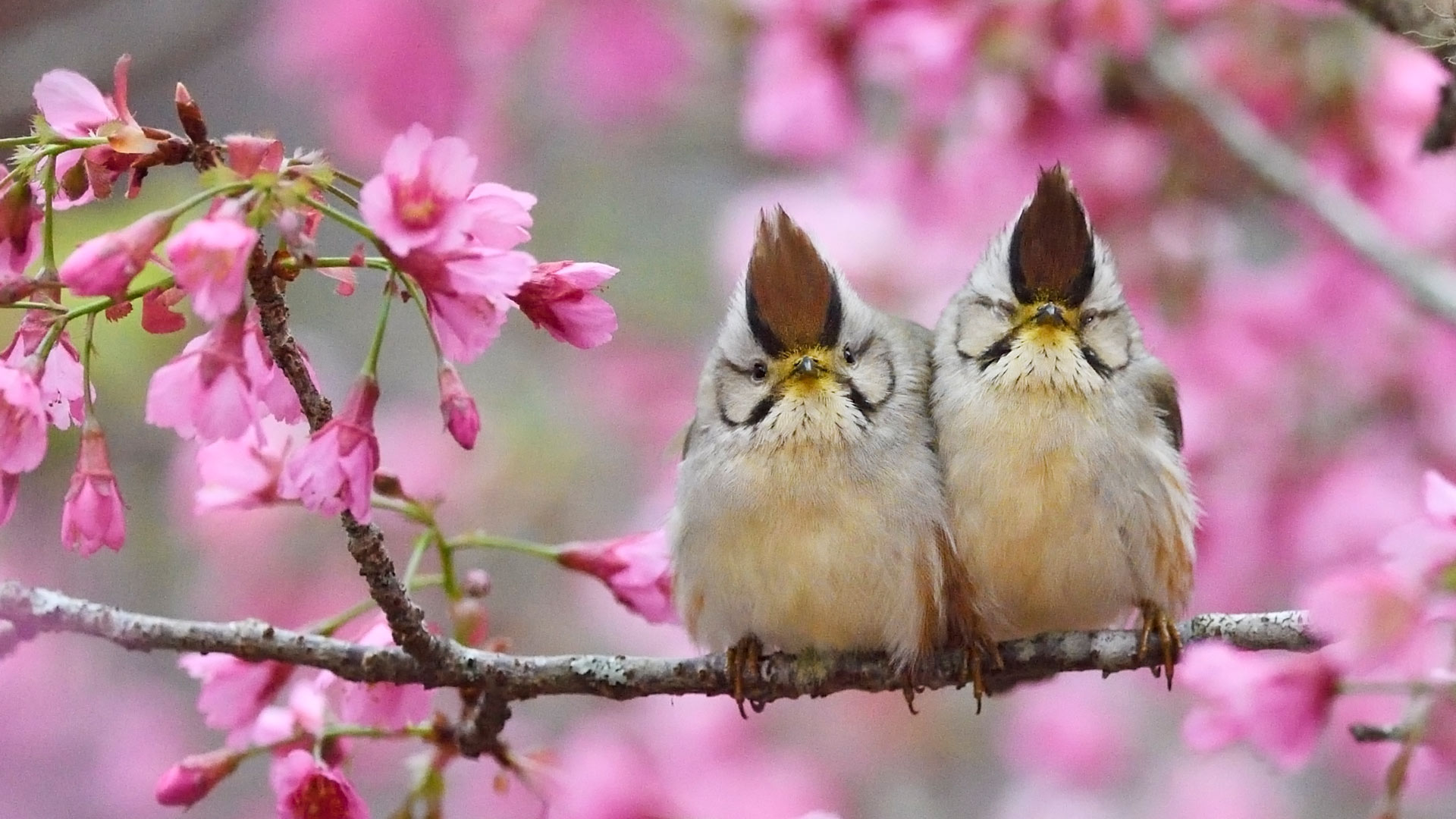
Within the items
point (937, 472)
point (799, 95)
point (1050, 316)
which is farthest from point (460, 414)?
point (799, 95)

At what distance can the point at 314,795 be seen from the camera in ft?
4.42

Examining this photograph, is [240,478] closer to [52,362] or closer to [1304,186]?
[52,362]

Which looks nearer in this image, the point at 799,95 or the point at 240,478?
the point at 240,478

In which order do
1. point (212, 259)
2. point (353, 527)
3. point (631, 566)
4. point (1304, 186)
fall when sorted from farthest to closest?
1. point (1304, 186)
2. point (631, 566)
3. point (353, 527)
4. point (212, 259)

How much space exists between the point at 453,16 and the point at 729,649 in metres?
1.50

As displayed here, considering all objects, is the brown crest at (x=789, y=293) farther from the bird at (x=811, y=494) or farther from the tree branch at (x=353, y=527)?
the tree branch at (x=353, y=527)

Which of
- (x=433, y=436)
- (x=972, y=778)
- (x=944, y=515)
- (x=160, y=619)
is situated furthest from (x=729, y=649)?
(x=972, y=778)

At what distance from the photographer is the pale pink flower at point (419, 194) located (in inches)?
43.2

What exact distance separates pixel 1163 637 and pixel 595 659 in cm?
60

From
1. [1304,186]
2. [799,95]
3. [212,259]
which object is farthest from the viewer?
[799,95]

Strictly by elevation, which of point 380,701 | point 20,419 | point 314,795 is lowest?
point 314,795

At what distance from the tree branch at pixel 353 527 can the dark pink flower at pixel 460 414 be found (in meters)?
0.10

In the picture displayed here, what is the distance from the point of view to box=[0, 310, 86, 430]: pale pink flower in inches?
46.4

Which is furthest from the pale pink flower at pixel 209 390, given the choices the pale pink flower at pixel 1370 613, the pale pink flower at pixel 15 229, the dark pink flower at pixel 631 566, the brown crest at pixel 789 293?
the pale pink flower at pixel 1370 613
